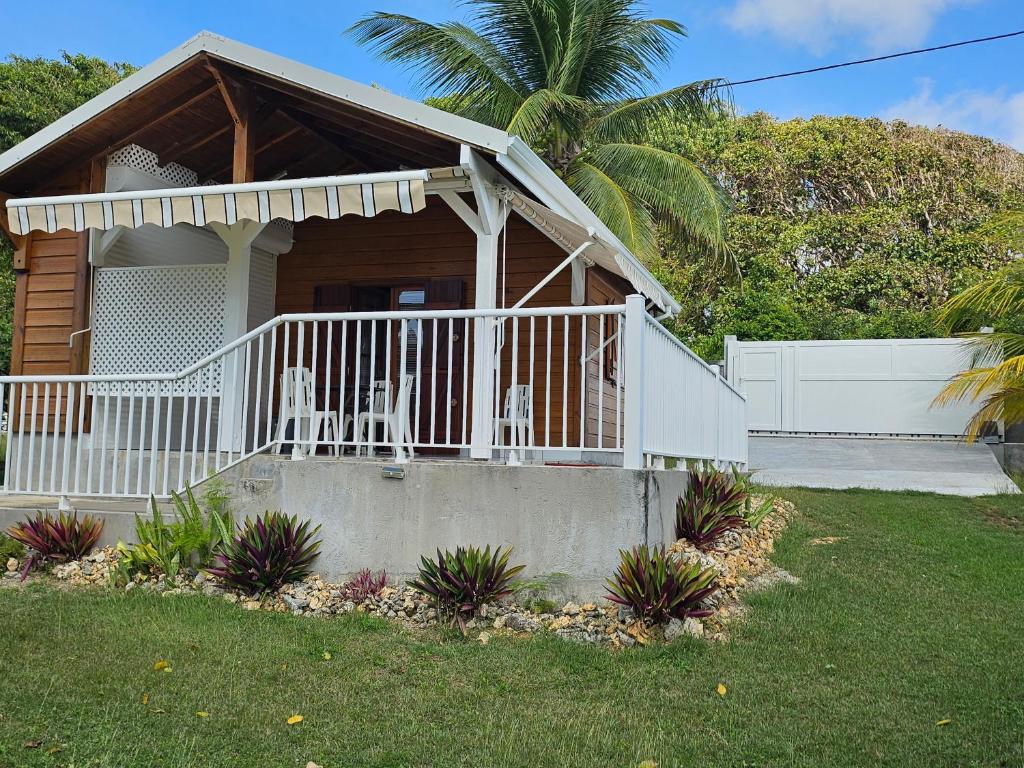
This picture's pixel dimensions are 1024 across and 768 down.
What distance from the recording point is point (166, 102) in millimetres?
9500

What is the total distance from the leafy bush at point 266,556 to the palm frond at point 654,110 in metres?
12.4

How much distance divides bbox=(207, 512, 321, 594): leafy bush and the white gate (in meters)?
12.0

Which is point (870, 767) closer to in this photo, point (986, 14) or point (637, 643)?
point (637, 643)

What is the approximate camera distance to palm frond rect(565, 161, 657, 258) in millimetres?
15125

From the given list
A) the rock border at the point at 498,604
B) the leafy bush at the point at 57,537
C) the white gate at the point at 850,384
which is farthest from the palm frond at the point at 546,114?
the leafy bush at the point at 57,537

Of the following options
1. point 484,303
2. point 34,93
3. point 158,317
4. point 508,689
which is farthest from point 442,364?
point 34,93

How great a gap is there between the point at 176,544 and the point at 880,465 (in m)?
11.4

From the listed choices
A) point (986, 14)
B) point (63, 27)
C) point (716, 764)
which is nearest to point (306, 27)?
point (63, 27)

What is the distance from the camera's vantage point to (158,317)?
10.3 meters

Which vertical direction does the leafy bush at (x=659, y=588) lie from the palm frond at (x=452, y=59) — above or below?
below

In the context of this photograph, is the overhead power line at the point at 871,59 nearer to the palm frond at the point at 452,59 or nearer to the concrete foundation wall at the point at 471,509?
the palm frond at the point at 452,59

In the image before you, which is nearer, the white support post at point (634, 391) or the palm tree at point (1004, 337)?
the white support post at point (634, 391)

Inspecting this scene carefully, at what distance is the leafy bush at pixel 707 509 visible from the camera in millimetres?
7641

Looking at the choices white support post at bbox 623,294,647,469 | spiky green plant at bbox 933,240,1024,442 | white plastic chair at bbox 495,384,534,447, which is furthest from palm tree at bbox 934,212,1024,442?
white support post at bbox 623,294,647,469
